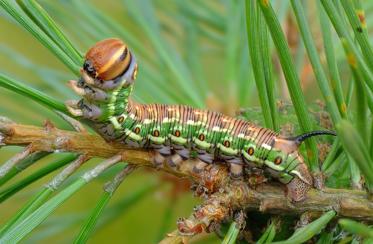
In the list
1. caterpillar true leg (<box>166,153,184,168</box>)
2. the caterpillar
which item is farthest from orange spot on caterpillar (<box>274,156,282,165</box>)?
caterpillar true leg (<box>166,153,184,168</box>)

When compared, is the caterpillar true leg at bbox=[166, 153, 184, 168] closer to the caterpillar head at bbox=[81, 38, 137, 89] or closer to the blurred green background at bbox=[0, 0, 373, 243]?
the caterpillar head at bbox=[81, 38, 137, 89]

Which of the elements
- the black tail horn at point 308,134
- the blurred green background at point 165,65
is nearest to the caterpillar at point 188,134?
the black tail horn at point 308,134

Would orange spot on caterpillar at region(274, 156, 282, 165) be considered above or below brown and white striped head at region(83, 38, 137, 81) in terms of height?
below

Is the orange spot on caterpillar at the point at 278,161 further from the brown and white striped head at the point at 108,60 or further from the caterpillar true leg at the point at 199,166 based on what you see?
the brown and white striped head at the point at 108,60

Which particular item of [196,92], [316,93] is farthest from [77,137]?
[316,93]

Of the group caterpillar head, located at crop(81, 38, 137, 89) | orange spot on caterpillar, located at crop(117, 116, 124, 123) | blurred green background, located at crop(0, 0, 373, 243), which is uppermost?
caterpillar head, located at crop(81, 38, 137, 89)

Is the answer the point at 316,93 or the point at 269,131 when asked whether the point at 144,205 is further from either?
the point at 269,131

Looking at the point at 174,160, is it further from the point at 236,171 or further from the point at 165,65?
the point at 165,65
